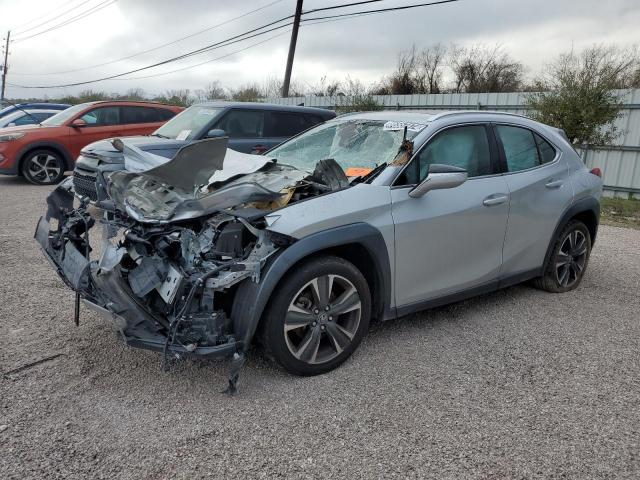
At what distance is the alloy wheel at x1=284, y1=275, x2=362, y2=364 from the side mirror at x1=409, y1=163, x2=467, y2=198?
835mm

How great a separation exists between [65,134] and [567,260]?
9984 mm

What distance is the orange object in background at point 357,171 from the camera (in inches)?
145

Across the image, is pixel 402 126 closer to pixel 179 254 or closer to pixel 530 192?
pixel 530 192

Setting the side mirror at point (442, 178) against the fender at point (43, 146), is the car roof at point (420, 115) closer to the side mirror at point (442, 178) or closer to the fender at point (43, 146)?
the side mirror at point (442, 178)

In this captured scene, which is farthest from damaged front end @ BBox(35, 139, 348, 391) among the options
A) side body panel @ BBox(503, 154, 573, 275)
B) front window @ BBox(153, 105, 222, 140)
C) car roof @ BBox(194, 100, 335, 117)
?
car roof @ BBox(194, 100, 335, 117)

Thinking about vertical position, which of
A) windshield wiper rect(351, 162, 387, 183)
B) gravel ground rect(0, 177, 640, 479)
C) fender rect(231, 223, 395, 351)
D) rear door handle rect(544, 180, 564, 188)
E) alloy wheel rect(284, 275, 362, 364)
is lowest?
gravel ground rect(0, 177, 640, 479)

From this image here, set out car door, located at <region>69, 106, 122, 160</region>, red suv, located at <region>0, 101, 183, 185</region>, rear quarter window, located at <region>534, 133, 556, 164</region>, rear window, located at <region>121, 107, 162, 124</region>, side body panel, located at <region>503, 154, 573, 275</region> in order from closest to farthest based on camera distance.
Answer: side body panel, located at <region>503, 154, 573, 275</region>, rear quarter window, located at <region>534, 133, 556, 164</region>, red suv, located at <region>0, 101, 183, 185</region>, car door, located at <region>69, 106, 122, 160</region>, rear window, located at <region>121, 107, 162, 124</region>

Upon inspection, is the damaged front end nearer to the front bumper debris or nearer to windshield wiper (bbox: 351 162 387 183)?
the front bumper debris

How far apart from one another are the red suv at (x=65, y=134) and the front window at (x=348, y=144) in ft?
25.9

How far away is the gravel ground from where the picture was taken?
102 inches

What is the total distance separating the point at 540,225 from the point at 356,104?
1520cm

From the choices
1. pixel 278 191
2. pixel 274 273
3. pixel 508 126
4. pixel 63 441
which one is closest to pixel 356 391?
pixel 274 273

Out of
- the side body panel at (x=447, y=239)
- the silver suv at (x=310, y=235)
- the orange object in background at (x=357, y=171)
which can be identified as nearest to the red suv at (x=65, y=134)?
the silver suv at (x=310, y=235)

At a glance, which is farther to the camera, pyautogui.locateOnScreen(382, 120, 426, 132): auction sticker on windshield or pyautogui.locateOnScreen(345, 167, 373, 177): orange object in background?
pyautogui.locateOnScreen(382, 120, 426, 132): auction sticker on windshield
